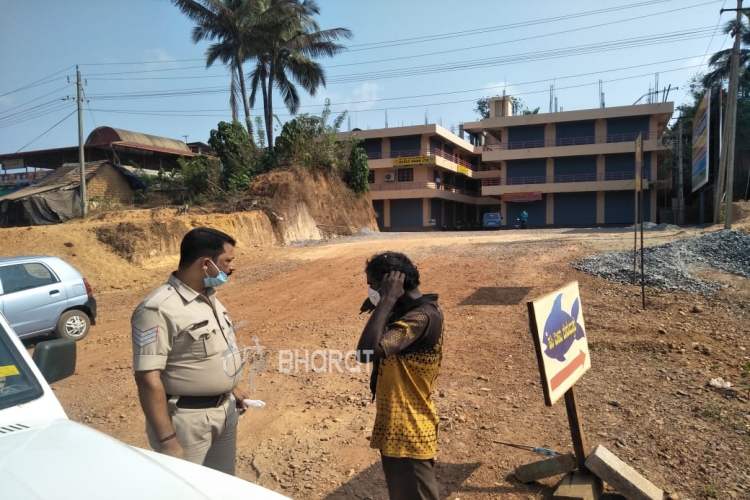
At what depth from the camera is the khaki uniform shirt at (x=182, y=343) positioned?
2176 millimetres

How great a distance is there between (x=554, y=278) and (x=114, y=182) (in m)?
25.4

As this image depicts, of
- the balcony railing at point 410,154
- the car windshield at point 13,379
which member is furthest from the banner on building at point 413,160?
the car windshield at point 13,379

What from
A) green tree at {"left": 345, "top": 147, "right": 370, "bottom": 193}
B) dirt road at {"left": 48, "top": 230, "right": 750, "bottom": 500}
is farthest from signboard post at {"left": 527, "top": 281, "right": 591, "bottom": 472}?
green tree at {"left": 345, "top": 147, "right": 370, "bottom": 193}

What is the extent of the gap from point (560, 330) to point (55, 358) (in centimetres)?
275

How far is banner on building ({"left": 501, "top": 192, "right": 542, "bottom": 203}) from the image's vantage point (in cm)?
3856

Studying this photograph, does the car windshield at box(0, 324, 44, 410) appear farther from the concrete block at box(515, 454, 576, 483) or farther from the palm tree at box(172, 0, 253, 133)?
the palm tree at box(172, 0, 253, 133)

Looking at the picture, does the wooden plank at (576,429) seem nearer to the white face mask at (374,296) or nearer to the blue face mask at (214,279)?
the white face mask at (374,296)

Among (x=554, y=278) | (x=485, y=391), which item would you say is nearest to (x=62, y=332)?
(x=485, y=391)

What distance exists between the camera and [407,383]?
94.0 inches

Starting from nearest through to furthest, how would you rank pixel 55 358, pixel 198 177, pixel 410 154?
pixel 55 358, pixel 198 177, pixel 410 154

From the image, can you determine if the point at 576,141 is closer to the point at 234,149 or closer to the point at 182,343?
the point at 234,149

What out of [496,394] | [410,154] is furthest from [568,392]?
[410,154]

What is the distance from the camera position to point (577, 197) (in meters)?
38.4

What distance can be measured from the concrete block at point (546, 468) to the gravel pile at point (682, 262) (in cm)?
638
